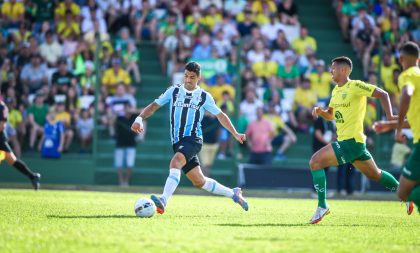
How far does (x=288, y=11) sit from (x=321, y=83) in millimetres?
3730

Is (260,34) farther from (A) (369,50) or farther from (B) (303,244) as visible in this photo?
(B) (303,244)

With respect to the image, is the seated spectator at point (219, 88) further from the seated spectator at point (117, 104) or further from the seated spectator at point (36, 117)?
the seated spectator at point (36, 117)

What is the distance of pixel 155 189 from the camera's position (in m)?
23.9

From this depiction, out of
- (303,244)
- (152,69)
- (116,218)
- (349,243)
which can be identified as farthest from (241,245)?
(152,69)

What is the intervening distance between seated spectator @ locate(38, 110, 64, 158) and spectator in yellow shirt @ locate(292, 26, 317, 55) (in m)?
7.48

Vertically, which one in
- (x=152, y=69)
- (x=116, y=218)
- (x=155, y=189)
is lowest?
(x=155, y=189)

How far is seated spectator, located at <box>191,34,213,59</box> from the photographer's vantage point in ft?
83.7

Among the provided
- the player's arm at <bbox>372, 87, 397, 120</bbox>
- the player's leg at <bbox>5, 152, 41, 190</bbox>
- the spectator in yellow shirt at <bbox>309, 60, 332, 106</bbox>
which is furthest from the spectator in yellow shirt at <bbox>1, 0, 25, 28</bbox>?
the player's arm at <bbox>372, 87, 397, 120</bbox>

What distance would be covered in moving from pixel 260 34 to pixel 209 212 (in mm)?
12688

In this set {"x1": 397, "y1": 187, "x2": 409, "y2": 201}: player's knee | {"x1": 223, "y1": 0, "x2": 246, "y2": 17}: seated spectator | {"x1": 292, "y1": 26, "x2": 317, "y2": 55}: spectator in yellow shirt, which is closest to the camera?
{"x1": 397, "y1": 187, "x2": 409, "y2": 201}: player's knee

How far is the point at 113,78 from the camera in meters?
25.2

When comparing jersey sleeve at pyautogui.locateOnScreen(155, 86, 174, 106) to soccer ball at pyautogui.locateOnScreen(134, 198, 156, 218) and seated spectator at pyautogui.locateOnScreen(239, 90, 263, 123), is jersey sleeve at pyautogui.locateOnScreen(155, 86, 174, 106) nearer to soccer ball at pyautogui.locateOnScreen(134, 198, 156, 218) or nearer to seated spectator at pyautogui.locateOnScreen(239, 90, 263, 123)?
soccer ball at pyautogui.locateOnScreen(134, 198, 156, 218)

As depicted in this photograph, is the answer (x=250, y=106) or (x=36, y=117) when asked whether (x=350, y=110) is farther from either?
(x=36, y=117)

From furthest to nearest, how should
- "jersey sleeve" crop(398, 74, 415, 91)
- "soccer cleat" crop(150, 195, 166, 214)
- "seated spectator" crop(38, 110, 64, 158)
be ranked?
"seated spectator" crop(38, 110, 64, 158), "soccer cleat" crop(150, 195, 166, 214), "jersey sleeve" crop(398, 74, 415, 91)
